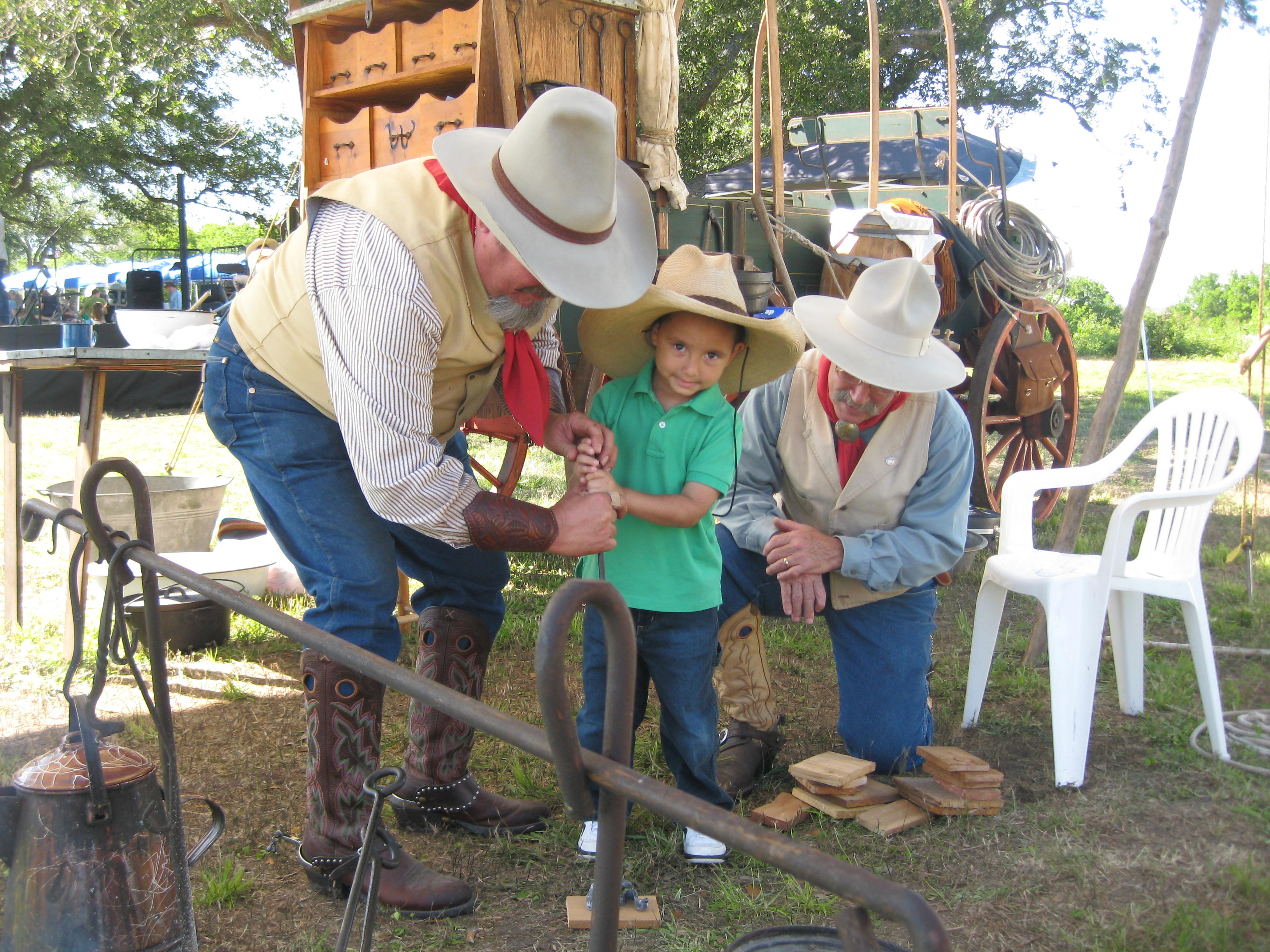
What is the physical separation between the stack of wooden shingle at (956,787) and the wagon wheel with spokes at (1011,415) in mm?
A: 2964

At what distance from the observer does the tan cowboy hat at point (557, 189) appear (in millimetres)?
1709

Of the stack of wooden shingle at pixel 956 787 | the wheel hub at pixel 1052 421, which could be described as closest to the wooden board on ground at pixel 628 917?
the stack of wooden shingle at pixel 956 787

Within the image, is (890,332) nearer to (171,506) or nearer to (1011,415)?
(171,506)

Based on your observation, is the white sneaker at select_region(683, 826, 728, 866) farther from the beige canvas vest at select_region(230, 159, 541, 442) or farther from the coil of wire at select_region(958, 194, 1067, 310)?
the coil of wire at select_region(958, 194, 1067, 310)

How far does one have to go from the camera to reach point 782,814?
2564mm

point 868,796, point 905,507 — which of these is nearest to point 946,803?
point 868,796

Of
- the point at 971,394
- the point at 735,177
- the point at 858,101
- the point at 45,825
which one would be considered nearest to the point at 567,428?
the point at 45,825

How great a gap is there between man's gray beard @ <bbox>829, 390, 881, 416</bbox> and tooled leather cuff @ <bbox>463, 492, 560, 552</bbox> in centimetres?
110

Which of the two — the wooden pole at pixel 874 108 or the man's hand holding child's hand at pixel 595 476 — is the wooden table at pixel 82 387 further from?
the wooden pole at pixel 874 108

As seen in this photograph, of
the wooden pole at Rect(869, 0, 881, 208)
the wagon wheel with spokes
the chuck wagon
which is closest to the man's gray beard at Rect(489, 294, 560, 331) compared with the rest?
the chuck wagon

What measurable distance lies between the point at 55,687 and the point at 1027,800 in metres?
3.24

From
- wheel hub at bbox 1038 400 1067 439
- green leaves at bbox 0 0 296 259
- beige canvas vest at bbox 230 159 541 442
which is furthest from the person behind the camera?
green leaves at bbox 0 0 296 259

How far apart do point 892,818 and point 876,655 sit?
0.44 metres

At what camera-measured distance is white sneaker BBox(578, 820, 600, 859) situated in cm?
235
